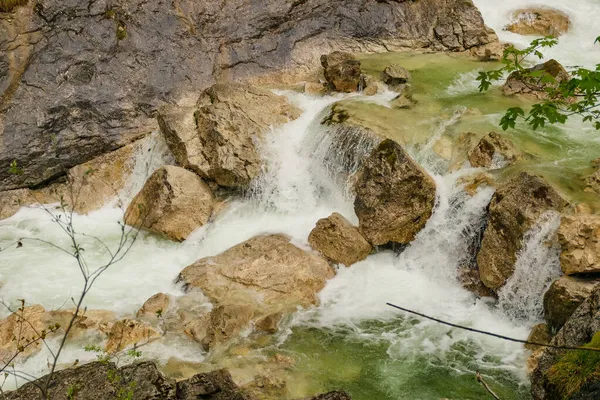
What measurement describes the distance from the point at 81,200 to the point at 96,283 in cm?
275

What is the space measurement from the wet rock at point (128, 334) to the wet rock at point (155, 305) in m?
0.54

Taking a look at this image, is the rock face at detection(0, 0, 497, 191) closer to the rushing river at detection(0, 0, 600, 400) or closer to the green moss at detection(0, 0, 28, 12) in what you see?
the green moss at detection(0, 0, 28, 12)

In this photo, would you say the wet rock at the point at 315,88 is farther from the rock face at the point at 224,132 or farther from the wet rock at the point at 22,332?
the wet rock at the point at 22,332

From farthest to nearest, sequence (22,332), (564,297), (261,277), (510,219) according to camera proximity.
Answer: (261,277) → (510,219) → (22,332) → (564,297)

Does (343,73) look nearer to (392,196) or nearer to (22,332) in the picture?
(392,196)

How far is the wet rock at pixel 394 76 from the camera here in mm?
12156

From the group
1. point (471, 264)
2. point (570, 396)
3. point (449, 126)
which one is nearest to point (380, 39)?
point (449, 126)

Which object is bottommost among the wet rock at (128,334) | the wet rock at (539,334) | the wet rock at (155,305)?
the wet rock at (539,334)

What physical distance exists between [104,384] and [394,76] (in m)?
9.00

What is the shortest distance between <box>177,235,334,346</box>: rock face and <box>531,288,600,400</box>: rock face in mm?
3239

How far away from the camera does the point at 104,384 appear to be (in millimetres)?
4754

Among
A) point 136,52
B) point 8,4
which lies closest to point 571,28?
point 136,52

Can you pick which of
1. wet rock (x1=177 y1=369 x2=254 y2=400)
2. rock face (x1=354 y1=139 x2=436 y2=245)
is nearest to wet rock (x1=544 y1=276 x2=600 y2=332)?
rock face (x1=354 y1=139 x2=436 y2=245)

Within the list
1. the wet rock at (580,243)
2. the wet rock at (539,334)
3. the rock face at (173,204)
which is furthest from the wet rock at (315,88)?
the wet rock at (539,334)
